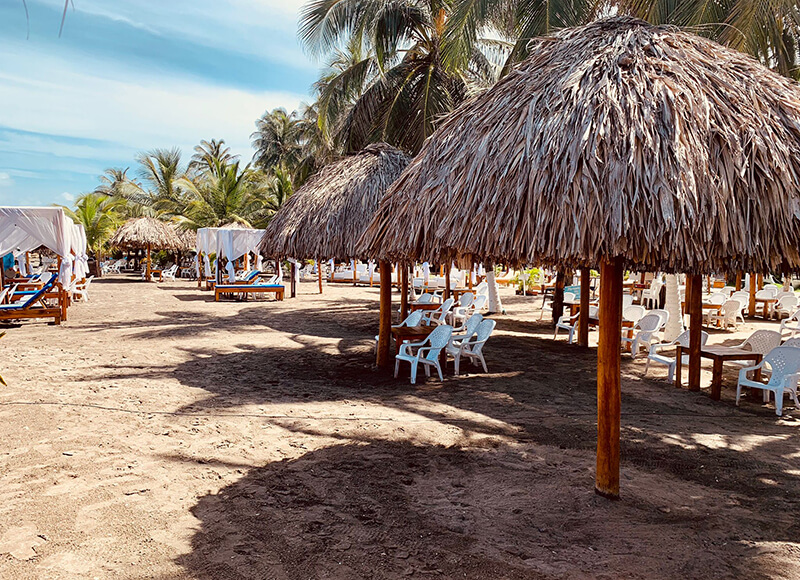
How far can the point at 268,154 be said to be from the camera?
149ft

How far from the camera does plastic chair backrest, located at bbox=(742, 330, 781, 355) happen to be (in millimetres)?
7043

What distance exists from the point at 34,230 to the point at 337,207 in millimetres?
8733

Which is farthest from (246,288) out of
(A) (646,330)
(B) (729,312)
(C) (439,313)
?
(B) (729,312)

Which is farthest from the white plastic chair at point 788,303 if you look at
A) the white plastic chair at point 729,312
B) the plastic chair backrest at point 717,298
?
the white plastic chair at point 729,312

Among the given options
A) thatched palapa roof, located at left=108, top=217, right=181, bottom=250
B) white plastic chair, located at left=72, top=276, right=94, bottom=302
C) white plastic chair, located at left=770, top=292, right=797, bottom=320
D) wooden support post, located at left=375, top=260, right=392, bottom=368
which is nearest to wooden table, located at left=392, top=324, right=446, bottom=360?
wooden support post, located at left=375, top=260, right=392, bottom=368

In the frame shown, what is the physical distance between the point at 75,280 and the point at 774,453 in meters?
18.3

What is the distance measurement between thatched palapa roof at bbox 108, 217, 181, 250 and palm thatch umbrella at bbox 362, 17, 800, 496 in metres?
28.1

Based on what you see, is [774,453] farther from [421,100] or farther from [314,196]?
[421,100]

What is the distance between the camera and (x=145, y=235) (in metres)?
29.1

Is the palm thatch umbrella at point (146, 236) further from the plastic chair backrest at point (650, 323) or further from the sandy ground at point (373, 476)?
the plastic chair backrest at point (650, 323)

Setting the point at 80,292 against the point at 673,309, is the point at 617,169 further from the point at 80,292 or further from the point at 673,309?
the point at 80,292

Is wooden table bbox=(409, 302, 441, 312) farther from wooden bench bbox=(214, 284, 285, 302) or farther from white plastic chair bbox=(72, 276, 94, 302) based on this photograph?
white plastic chair bbox=(72, 276, 94, 302)

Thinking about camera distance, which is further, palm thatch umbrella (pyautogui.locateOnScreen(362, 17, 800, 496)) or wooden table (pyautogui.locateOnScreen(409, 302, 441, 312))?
wooden table (pyautogui.locateOnScreen(409, 302, 441, 312))

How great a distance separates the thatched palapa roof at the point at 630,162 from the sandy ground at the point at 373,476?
1.70 m
